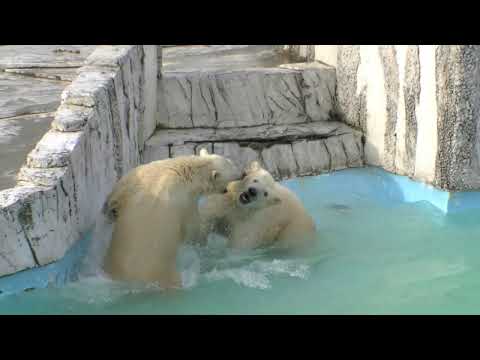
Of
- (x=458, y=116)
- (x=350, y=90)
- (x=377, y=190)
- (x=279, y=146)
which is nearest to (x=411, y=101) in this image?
(x=458, y=116)

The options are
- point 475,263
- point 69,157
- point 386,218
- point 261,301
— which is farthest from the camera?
point 386,218

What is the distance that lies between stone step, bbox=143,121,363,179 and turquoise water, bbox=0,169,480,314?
0.73 m

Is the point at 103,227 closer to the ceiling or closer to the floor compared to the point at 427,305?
closer to the ceiling

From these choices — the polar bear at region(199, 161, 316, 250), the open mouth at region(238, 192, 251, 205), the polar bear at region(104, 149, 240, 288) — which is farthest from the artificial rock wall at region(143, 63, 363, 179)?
the polar bear at region(104, 149, 240, 288)

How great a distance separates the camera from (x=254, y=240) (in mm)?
5629

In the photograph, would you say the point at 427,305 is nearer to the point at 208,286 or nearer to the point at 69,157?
the point at 208,286

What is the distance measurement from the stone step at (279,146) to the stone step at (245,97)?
0.19 meters

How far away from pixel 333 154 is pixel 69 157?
13.2 feet

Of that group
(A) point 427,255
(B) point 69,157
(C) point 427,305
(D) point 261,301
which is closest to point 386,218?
(A) point 427,255

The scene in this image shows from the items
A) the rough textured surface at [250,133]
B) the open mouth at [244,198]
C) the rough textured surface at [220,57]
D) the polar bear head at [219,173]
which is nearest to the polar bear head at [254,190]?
the open mouth at [244,198]

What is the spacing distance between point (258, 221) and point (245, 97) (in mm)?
2790

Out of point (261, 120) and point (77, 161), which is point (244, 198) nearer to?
point (77, 161)

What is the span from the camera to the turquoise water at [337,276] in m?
4.44

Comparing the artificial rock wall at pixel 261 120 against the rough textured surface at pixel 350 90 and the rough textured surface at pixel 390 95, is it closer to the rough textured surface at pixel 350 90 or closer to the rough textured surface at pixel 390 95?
the rough textured surface at pixel 350 90
